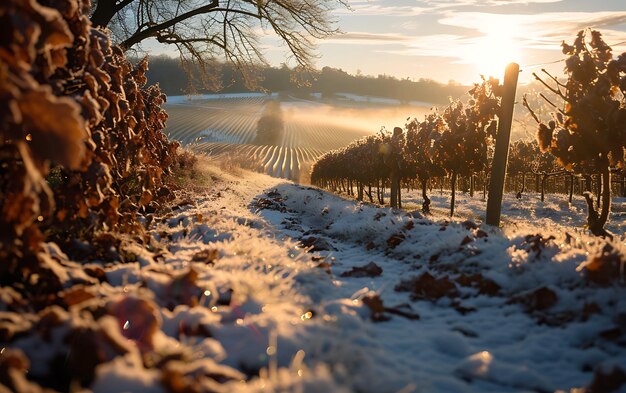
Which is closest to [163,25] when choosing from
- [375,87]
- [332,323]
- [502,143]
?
[502,143]

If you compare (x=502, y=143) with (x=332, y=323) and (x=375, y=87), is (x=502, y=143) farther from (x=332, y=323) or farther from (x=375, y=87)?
(x=375, y=87)

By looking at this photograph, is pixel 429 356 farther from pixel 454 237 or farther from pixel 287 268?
pixel 454 237

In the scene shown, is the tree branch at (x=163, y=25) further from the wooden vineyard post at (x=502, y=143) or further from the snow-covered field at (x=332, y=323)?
the snow-covered field at (x=332, y=323)

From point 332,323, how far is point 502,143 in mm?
6134

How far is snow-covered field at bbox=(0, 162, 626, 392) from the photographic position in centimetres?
159

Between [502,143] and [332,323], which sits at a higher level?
[502,143]

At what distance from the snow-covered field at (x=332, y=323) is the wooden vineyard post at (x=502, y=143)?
137 inches

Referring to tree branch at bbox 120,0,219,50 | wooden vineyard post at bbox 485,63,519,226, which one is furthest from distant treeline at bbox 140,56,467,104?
wooden vineyard post at bbox 485,63,519,226

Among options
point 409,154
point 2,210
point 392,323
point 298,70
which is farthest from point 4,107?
point 298,70

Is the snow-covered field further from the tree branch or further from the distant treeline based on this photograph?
the distant treeline

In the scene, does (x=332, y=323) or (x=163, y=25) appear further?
(x=163, y=25)

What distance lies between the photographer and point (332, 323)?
2.24 m

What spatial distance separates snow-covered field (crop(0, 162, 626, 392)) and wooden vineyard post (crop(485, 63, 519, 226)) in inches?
137

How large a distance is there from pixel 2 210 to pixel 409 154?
14.8 meters
